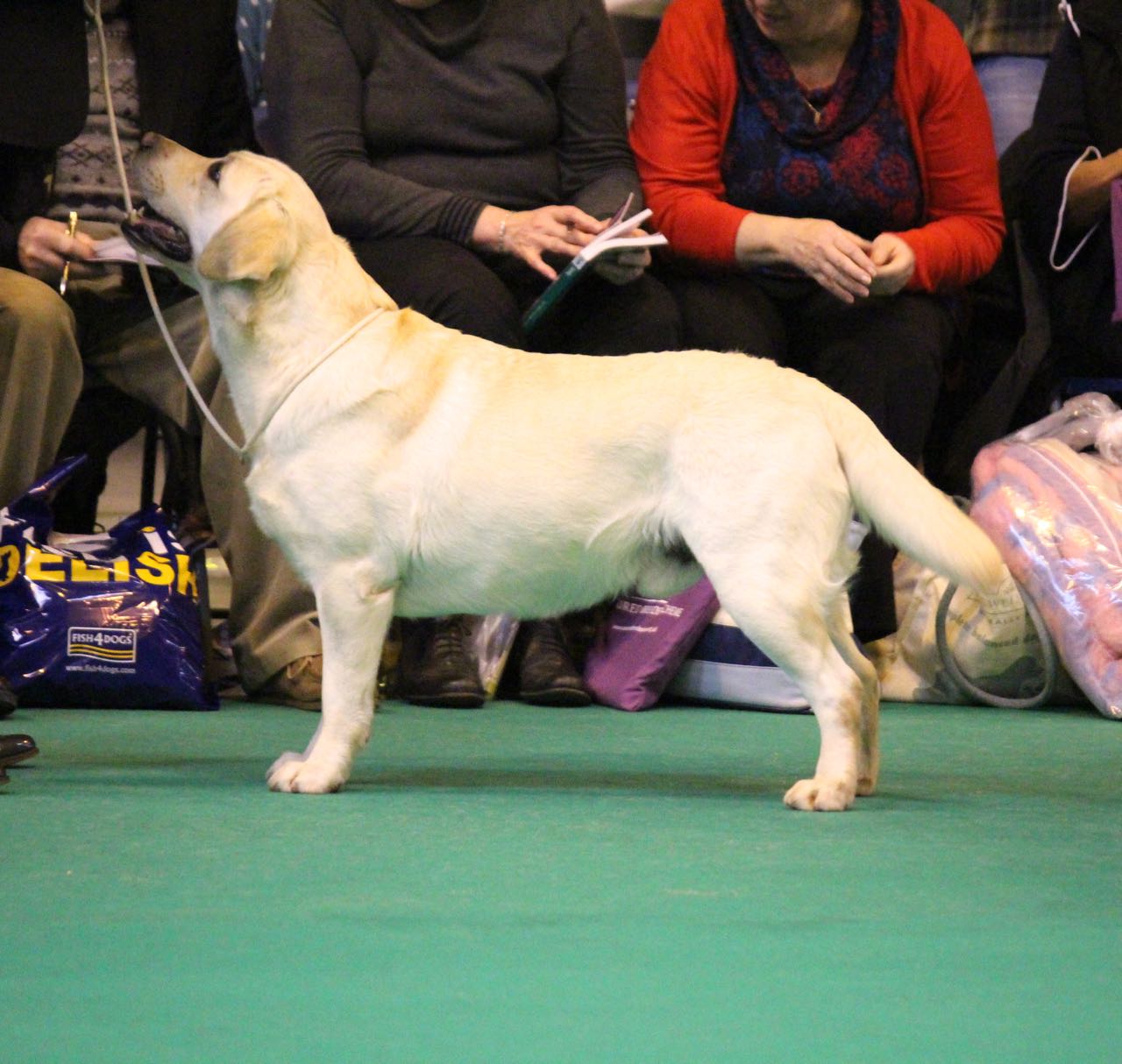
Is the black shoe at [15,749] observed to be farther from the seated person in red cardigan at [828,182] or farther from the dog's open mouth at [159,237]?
the seated person in red cardigan at [828,182]

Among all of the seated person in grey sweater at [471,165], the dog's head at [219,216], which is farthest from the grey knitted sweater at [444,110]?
the dog's head at [219,216]

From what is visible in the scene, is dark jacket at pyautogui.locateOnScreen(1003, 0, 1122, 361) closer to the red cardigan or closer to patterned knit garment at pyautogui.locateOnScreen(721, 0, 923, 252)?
the red cardigan

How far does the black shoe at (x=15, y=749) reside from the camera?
100 inches

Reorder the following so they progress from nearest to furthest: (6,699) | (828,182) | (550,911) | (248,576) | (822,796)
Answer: (550,911), (822,796), (6,699), (248,576), (828,182)

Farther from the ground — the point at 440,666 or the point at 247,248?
the point at 247,248

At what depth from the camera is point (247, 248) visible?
2.62 meters

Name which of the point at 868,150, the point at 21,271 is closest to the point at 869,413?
the point at 868,150

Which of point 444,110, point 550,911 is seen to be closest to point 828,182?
point 444,110

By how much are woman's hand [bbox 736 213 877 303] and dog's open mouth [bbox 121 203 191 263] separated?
1.57 metres

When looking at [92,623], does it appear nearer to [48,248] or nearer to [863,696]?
[48,248]

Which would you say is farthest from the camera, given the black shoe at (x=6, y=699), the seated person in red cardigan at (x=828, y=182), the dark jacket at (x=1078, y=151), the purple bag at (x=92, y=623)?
the dark jacket at (x=1078, y=151)

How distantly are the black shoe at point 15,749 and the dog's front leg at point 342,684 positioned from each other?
0.40 m

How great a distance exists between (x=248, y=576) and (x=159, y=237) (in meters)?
1.11

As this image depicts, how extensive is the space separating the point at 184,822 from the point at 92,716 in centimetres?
123
